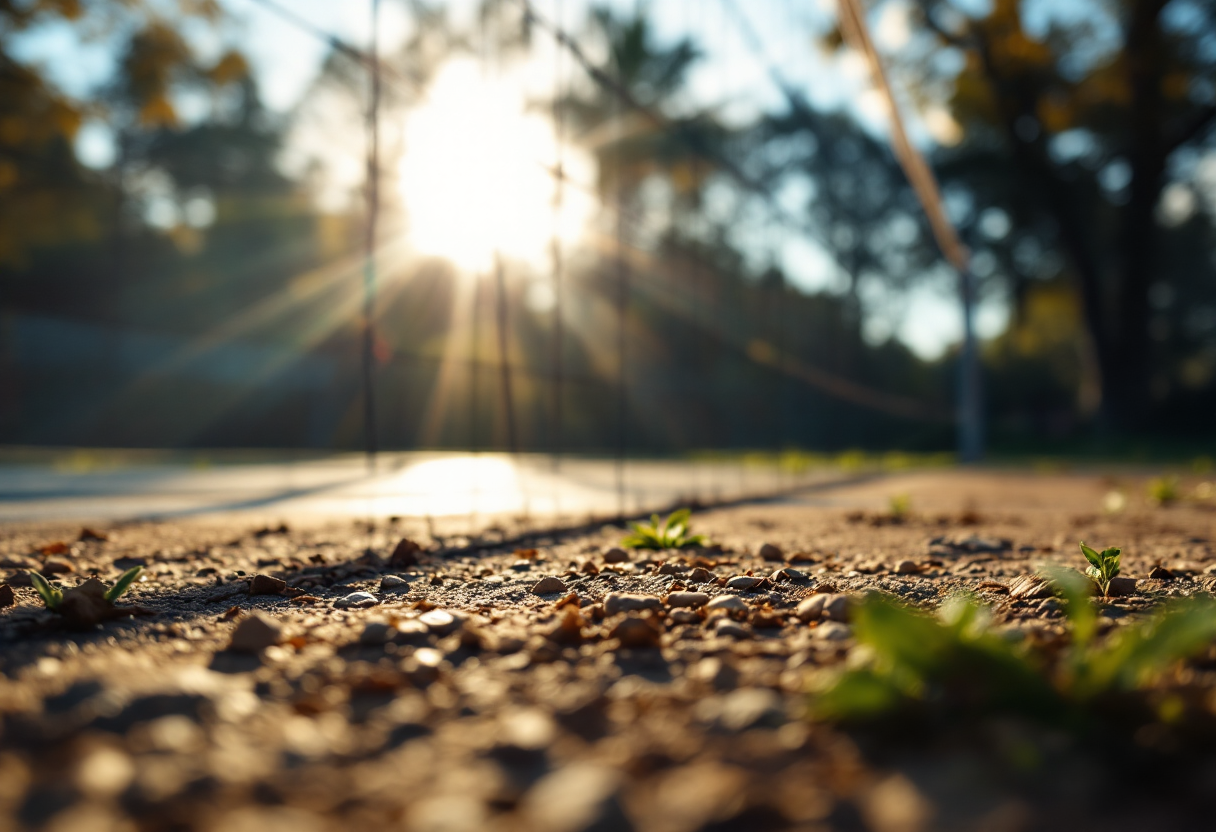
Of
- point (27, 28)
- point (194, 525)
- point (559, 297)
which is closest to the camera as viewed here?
point (194, 525)

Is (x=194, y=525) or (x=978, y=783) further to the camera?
(x=194, y=525)

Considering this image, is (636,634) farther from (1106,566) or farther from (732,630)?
(1106,566)

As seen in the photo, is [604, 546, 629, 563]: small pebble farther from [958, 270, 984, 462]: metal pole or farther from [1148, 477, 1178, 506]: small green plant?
[958, 270, 984, 462]: metal pole

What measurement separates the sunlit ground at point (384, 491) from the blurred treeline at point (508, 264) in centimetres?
32

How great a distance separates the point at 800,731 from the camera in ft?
3.21

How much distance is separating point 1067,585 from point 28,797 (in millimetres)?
1178

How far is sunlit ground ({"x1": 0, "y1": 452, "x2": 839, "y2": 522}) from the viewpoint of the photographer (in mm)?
4121

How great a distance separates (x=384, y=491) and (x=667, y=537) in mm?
2556

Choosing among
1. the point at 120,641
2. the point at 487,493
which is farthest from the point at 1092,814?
the point at 487,493

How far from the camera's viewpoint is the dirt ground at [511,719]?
31.4 inches

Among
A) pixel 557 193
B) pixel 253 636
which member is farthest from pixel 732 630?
pixel 557 193

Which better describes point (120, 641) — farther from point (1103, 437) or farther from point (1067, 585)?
point (1103, 437)

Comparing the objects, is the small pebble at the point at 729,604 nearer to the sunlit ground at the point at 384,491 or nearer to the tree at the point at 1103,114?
the sunlit ground at the point at 384,491

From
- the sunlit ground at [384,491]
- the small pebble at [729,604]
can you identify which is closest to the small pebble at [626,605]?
the small pebble at [729,604]
